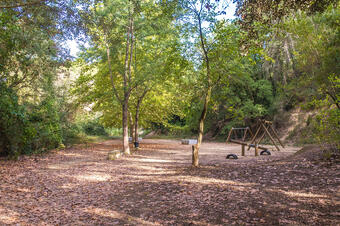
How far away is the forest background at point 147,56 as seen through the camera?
7598 millimetres

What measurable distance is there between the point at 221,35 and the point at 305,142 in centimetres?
1371

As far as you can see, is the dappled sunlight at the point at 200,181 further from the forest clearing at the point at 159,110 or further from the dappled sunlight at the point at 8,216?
the dappled sunlight at the point at 8,216

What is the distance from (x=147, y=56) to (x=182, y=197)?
34.6ft

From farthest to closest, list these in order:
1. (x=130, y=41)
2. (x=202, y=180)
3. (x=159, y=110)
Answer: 1. (x=159, y=110)
2. (x=130, y=41)
3. (x=202, y=180)

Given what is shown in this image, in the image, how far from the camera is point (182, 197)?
17.7 ft

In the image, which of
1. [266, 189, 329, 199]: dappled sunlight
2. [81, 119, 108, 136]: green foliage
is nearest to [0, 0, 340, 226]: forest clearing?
[266, 189, 329, 199]: dappled sunlight

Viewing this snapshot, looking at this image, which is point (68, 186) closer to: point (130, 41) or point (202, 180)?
point (202, 180)

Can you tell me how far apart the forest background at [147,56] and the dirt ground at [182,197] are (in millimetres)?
2114

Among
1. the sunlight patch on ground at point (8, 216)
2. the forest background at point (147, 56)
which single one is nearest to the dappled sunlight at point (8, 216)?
the sunlight patch on ground at point (8, 216)

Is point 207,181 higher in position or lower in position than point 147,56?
lower

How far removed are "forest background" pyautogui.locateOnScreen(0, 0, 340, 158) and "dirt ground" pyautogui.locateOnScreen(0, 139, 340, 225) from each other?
6.94ft

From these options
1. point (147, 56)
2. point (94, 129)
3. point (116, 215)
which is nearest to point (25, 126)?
point (147, 56)

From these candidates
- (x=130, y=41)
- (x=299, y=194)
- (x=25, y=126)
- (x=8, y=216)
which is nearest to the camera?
(x=8, y=216)

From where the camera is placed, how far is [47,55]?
12070 millimetres
